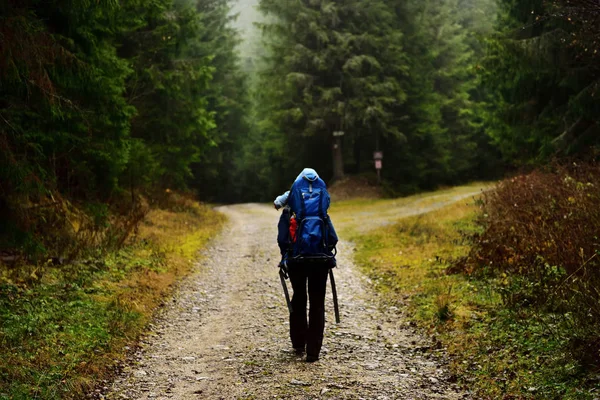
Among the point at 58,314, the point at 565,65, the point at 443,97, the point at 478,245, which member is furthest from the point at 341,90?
the point at 58,314

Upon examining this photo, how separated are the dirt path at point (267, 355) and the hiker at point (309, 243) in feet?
1.87

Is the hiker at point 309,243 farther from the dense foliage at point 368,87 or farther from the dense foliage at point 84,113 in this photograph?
the dense foliage at point 368,87

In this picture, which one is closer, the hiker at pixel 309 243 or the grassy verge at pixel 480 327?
the grassy verge at pixel 480 327

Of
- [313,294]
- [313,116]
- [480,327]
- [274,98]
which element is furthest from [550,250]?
[274,98]

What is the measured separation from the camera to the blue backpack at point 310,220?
21.3 feet

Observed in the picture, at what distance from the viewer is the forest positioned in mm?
8344

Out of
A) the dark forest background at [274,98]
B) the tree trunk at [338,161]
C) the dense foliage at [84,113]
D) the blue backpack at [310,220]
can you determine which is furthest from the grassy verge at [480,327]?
the tree trunk at [338,161]

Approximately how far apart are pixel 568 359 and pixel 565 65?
11895 millimetres

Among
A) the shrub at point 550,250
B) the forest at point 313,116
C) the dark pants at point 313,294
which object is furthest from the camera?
the forest at point 313,116

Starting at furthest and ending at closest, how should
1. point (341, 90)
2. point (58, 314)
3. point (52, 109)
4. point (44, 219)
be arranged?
point (341, 90)
point (44, 219)
point (52, 109)
point (58, 314)

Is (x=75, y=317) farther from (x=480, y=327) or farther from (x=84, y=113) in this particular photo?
(x=480, y=327)

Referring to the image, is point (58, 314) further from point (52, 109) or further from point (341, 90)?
point (341, 90)

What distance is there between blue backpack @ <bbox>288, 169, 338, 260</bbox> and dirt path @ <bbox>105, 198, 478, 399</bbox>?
134 cm

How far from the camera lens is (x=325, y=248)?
657 centimetres
